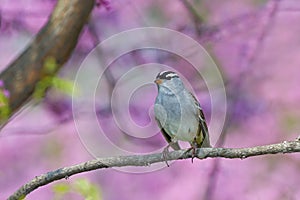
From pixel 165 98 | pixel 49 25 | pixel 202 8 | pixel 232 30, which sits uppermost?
pixel 202 8

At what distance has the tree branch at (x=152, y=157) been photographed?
38.8 inches

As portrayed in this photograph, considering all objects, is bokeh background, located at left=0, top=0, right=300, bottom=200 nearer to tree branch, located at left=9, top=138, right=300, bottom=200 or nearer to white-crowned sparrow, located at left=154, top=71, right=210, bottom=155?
white-crowned sparrow, located at left=154, top=71, right=210, bottom=155

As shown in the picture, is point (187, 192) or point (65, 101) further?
A: point (187, 192)

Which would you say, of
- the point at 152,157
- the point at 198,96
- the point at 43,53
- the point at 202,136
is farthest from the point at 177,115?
the point at 198,96

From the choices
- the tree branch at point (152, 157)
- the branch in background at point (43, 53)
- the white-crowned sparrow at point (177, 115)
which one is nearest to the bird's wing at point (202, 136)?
the white-crowned sparrow at point (177, 115)

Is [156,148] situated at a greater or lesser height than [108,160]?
greater

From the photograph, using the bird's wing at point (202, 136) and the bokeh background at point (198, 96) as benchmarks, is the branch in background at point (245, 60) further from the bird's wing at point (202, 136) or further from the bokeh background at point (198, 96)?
the bird's wing at point (202, 136)

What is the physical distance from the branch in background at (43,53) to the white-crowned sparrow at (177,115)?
387 mm

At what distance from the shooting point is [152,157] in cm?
111

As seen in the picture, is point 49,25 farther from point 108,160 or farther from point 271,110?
point 271,110

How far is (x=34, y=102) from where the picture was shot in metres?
1.91

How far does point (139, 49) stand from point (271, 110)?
603mm

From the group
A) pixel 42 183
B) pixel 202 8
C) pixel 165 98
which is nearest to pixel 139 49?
pixel 202 8

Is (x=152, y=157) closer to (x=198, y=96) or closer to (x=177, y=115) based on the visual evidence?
(x=177, y=115)
